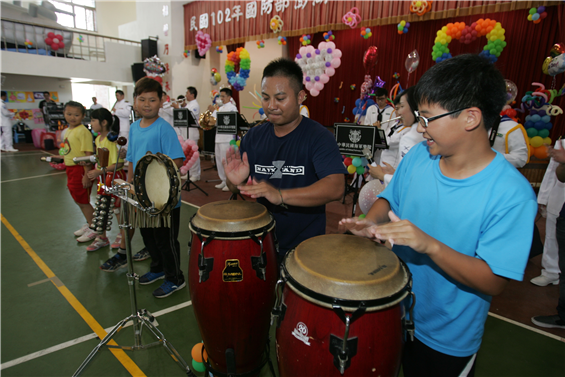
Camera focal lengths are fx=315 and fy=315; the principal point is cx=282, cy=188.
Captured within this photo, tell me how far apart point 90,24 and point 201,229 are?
20661 millimetres

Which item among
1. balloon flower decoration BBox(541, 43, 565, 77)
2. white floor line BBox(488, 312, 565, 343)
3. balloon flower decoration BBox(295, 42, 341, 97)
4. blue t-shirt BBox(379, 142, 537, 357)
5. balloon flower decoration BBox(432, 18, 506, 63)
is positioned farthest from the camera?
balloon flower decoration BBox(295, 42, 341, 97)

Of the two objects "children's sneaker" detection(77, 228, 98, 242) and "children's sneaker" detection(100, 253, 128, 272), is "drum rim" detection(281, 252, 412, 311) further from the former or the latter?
"children's sneaker" detection(77, 228, 98, 242)

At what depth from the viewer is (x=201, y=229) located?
155 cm

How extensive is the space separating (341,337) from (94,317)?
233 centimetres

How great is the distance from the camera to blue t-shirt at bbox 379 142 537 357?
2.95ft

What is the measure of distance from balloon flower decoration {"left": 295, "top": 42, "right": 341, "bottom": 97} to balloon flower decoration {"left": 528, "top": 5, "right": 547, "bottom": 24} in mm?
3669

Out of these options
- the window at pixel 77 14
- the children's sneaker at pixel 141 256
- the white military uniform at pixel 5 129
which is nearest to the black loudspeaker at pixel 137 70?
the white military uniform at pixel 5 129

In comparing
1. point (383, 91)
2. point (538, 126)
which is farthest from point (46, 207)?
point (538, 126)

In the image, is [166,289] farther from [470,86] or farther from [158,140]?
[470,86]

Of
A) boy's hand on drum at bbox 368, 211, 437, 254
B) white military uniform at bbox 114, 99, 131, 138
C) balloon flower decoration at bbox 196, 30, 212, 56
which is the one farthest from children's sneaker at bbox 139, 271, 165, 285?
balloon flower decoration at bbox 196, 30, 212, 56

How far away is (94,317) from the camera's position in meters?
2.50

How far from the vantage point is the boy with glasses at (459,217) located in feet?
3.00

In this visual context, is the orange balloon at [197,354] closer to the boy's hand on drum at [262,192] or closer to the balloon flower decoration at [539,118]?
the boy's hand on drum at [262,192]

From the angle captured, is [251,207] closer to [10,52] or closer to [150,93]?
[150,93]
